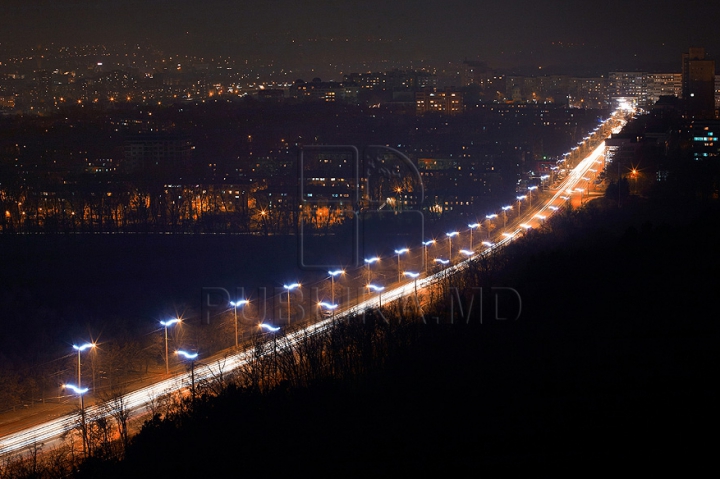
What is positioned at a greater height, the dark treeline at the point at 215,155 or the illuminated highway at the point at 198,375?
the dark treeline at the point at 215,155

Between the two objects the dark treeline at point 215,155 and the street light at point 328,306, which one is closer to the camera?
the street light at point 328,306

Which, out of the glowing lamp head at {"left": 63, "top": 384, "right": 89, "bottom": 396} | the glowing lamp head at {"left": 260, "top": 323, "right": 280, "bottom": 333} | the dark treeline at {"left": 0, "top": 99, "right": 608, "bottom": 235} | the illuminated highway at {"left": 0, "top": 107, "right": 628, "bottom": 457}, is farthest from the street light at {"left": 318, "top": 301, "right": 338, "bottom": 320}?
the dark treeline at {"left": 0, "top": 99, "right": 608, "bottom": 235}

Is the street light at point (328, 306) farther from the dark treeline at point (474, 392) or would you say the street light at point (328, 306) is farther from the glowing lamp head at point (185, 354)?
the glowing lamp head at point (185, 354)

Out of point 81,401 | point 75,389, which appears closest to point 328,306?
point 75,389

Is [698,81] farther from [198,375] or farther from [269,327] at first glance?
[198,375]

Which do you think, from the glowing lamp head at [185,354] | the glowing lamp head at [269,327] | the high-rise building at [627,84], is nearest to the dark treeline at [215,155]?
the glowing lamp head at [269,327]

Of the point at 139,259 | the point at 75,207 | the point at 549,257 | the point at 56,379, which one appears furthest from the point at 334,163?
the point at 56,379

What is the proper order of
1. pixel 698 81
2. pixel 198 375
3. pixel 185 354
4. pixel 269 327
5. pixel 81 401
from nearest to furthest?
pixel 81 401, pixel 198 375, pixel 185 354, pixel 269 327, pixel 698 81

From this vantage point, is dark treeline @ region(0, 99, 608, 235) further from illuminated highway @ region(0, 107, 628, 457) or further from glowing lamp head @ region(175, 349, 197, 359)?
glowing lamp head @ region(175, 349, 197, 359)
